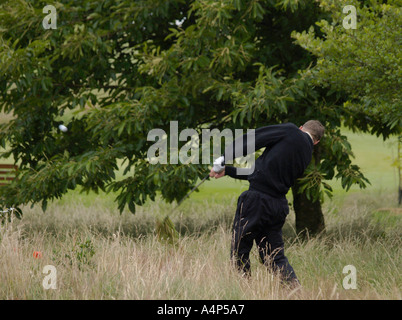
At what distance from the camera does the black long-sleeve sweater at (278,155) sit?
5297mm

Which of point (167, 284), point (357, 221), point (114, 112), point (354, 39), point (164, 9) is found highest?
point (164, 9)

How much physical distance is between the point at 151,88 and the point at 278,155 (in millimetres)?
3362

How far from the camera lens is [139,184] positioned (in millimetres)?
8500

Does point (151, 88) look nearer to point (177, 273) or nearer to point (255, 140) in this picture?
point (255, 140)

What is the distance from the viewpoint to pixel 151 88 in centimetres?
816

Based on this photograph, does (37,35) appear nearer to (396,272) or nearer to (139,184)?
(139,184)

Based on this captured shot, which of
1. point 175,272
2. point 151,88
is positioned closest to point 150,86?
point 151,88

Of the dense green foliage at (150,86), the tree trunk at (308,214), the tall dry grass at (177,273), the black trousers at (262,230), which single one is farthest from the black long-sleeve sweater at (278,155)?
the tree trunk at (308,214)

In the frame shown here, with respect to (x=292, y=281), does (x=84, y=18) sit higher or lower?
higher

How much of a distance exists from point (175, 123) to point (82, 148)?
2011 millimetres

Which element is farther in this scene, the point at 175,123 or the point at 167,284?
the point at 175,123

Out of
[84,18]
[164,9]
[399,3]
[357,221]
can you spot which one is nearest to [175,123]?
[164,9]

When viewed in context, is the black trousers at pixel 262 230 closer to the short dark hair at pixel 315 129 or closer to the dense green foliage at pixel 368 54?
the short dark hair at pixel 315 129

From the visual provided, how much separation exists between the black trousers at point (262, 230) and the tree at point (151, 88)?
1.96m
